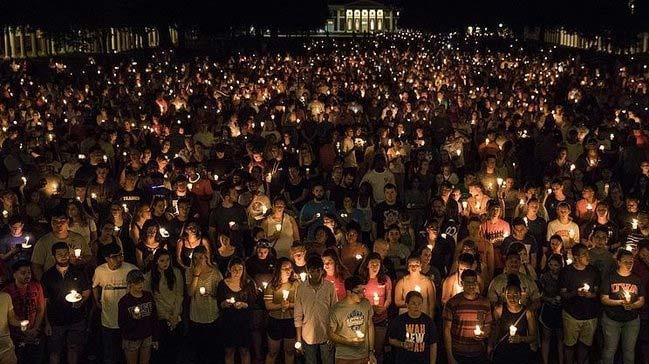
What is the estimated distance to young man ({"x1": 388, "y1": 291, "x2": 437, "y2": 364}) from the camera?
6.60 meters

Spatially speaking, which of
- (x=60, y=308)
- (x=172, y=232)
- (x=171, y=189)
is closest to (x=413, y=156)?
(x=171, y=189)

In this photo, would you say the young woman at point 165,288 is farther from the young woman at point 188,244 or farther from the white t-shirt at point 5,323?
the white t-shirt at point 5,323

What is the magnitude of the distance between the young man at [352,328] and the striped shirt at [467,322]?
70 cm

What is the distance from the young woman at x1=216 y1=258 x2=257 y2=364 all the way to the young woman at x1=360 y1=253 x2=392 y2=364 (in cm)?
109

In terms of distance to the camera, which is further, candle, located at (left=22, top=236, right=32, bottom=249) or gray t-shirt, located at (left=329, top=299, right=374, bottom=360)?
candle, located at (left=22, top=236, right=32, bottom=249)

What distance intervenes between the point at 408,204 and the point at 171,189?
323cm

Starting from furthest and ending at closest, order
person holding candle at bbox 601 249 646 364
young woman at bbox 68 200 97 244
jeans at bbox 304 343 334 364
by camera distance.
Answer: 1. young woman at bbox 68 200 97 244
2. person holding candle at bbox 601 249 646 364
3. jeans at bbox 304 343 334 364

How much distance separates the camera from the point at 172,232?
9.27 meters

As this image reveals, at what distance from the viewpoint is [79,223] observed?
8.89 m

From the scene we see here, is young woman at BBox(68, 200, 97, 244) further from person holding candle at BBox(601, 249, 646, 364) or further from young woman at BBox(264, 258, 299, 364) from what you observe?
person holding candle at BBox(601, 249, 646, 364)

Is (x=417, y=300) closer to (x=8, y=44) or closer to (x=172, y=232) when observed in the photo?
(x=172, y=232)

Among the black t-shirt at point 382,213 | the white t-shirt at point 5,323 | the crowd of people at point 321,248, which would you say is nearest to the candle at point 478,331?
the crowd of people at point 321,248

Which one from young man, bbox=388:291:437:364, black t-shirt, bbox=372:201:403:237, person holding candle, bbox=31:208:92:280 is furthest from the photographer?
black t-shirt, bbox=372:201:403:237

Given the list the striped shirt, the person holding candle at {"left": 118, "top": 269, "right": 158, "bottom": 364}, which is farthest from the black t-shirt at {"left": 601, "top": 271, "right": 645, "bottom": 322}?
the person holding candle at {"left": 118, "top": 269, "right": 158, "bottom": 364}
